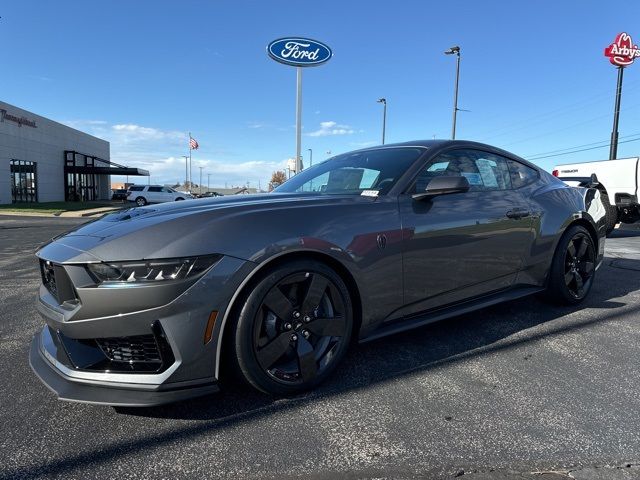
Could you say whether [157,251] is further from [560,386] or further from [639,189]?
[639,189]

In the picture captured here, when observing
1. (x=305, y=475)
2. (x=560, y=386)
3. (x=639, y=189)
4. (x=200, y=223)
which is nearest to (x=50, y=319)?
(x=200, y=223)

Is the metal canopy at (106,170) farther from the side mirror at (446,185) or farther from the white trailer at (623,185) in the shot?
the side mirror at (446,185)

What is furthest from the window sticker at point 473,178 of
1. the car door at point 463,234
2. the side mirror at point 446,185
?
the side mirror at point 446,185

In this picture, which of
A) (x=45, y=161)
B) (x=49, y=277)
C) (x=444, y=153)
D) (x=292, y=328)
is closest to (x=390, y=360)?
(x=292, y=328)

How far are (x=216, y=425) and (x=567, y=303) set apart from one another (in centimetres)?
348

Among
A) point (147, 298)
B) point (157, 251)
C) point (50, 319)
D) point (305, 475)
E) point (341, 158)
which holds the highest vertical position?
point (341, 158)

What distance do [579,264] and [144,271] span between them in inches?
156

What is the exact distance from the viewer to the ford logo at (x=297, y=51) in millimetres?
14156

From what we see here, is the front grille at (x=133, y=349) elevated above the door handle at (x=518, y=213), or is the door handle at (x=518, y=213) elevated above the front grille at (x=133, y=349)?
the door handle at (x=518, y=213)

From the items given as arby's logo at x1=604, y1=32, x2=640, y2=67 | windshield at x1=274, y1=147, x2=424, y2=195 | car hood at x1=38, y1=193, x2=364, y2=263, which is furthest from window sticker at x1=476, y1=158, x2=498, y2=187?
arby's logo at x1=604, y1=32, x2=640, y2=67

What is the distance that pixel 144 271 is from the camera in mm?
2154

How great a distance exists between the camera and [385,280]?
2812mm

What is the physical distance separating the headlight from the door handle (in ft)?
8.39

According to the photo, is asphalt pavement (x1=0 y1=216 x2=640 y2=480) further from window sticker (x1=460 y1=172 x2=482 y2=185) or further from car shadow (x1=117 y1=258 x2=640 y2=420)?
window sticker (x1=460 y1=172 x2=482 y2=185)
